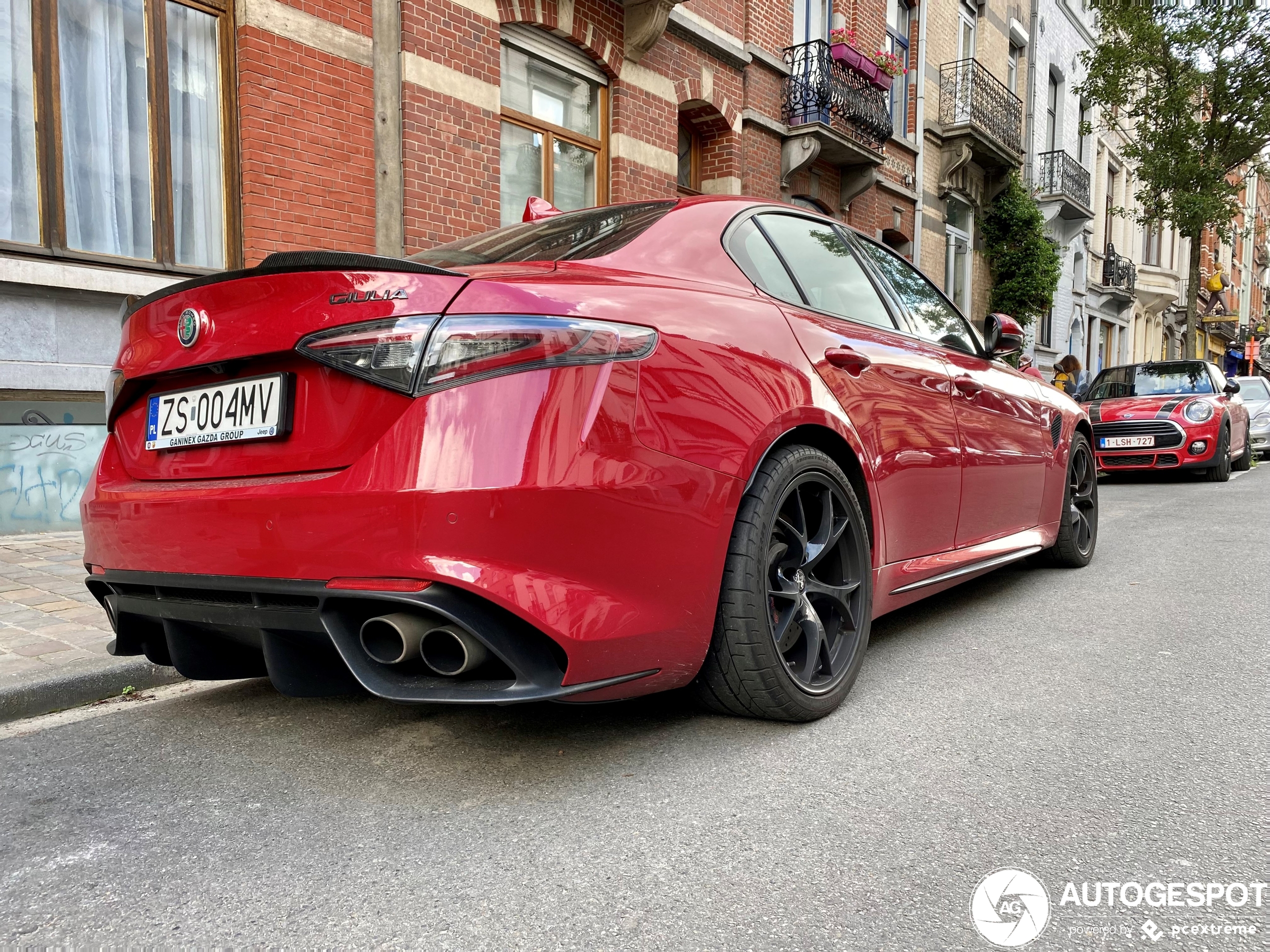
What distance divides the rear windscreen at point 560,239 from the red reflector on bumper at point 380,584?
0.80 metres

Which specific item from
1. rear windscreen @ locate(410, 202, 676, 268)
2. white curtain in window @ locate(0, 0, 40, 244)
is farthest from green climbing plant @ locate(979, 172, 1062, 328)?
rear windscreen @ locate(410, 202, 676, 268)

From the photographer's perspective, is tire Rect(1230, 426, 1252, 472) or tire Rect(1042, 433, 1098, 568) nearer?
tire Rect(1042, 433, 1098, 568)

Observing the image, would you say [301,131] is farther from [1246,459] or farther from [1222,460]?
[1246,459]

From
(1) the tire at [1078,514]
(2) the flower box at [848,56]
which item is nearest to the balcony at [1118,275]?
(2) the flower box at [848,56]

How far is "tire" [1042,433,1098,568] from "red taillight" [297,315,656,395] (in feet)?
12.1

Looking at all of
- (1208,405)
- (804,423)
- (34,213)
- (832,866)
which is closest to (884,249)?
(804,423)

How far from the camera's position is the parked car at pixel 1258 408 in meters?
16.1

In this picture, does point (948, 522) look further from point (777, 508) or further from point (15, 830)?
point (15, 830)

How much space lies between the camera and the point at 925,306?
3.80 metres

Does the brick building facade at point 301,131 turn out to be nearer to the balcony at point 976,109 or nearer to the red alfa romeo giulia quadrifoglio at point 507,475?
the red alfa romeo giulia quadrifoglio at point 507,475

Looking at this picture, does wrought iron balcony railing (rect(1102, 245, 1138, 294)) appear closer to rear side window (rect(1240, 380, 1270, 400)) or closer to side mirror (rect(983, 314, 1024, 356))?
rear side window (rect(1240, 380, 1270, 400))

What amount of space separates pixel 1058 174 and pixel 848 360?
2334cm

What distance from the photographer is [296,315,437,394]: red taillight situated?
1.91 metres

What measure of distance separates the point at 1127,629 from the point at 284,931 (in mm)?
3353
